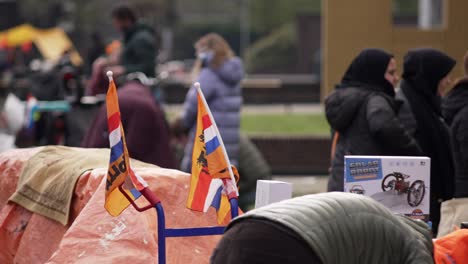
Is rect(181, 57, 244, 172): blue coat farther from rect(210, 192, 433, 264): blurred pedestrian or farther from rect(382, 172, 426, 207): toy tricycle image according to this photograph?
rect(210, 192, 433, 264): blurred pedestrian

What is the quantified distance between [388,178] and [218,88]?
617cm

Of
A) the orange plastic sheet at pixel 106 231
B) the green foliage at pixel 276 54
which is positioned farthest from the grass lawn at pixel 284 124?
the green foliage at pixel 276 54

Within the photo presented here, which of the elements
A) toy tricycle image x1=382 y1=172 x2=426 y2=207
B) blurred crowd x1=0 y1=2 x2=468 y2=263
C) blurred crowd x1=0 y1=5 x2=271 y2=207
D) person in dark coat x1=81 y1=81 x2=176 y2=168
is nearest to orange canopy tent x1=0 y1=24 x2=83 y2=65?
blurred crowd x1=0 y1=5 x2=271 y2=207

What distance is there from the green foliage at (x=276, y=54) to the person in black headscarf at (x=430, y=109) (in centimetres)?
4175

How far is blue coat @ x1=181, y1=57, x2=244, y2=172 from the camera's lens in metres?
11.5

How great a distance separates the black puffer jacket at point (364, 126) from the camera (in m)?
7.66

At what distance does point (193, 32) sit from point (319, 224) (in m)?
49.5

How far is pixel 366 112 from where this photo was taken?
7.84 meters

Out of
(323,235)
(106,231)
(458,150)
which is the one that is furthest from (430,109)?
(323,235)

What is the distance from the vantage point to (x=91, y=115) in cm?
1420

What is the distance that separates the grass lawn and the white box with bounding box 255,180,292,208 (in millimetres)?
14847

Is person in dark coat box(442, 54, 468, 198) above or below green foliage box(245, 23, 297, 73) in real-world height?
above

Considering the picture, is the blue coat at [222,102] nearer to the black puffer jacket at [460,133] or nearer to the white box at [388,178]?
the black puffer jacket at [460,133]

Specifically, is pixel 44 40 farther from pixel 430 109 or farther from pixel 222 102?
pixel 430 109
